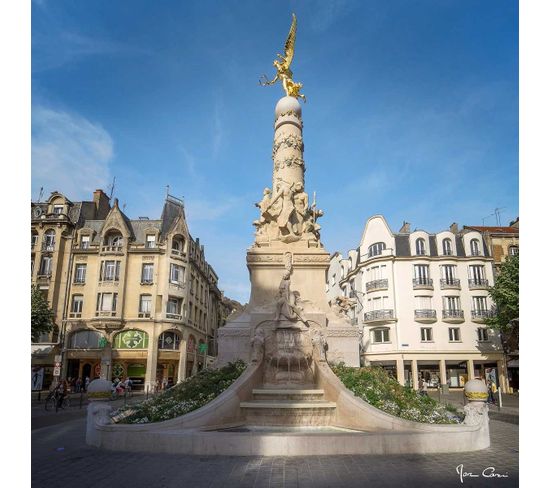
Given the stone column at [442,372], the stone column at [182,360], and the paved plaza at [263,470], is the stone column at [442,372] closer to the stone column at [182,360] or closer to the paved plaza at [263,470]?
the stone column at [182,360]

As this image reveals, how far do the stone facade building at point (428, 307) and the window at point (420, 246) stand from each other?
109 millimetres

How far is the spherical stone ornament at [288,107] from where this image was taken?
21984 millimetres

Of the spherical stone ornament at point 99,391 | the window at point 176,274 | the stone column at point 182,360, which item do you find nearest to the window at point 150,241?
the window at point 176,274

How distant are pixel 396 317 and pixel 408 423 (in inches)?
1410

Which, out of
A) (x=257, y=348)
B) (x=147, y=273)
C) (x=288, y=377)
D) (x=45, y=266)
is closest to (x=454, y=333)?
(x=147, y=273)

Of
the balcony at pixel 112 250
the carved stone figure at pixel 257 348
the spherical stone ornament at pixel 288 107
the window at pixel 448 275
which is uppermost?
the spherical stone ornament at pixel 288 107

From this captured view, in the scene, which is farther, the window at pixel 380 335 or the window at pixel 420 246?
the window at pixel 420 246

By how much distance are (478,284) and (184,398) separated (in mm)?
41161

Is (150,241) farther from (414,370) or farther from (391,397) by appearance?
(391,397)

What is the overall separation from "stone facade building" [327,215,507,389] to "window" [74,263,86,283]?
2818 cm

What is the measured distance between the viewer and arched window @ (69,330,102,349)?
43094 millimetres

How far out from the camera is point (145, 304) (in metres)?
44.8

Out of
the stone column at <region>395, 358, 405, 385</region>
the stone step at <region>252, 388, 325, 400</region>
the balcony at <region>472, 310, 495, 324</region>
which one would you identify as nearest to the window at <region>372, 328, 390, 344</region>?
the stone column at <region>395, 358, 405, 385</region>

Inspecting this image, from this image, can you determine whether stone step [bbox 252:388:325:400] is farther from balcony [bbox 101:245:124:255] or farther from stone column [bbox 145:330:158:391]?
balcony [bbox 101:245:124:255]
